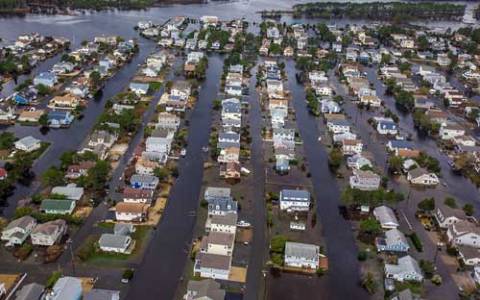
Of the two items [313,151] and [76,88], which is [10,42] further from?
[313,151]

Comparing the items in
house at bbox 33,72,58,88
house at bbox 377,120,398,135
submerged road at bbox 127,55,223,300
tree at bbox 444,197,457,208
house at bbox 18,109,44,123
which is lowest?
submerged road at bbox 127,55,223,300

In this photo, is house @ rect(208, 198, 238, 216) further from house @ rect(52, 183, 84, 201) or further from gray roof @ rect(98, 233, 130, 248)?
house @ rect(52, 183, 84, 201)

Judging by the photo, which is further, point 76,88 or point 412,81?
point 412,81


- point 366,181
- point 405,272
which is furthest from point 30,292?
point 366,181

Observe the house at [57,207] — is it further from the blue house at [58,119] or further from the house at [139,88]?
the house at [139,88]

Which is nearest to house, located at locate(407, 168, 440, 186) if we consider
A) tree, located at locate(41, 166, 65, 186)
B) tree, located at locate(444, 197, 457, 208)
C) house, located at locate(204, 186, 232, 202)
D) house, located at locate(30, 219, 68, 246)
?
tree, located at locate(444, 197, 457, 208)

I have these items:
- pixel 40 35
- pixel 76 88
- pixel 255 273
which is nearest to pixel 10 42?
pixel 40 35

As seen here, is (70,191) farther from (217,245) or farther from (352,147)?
(352,147)
